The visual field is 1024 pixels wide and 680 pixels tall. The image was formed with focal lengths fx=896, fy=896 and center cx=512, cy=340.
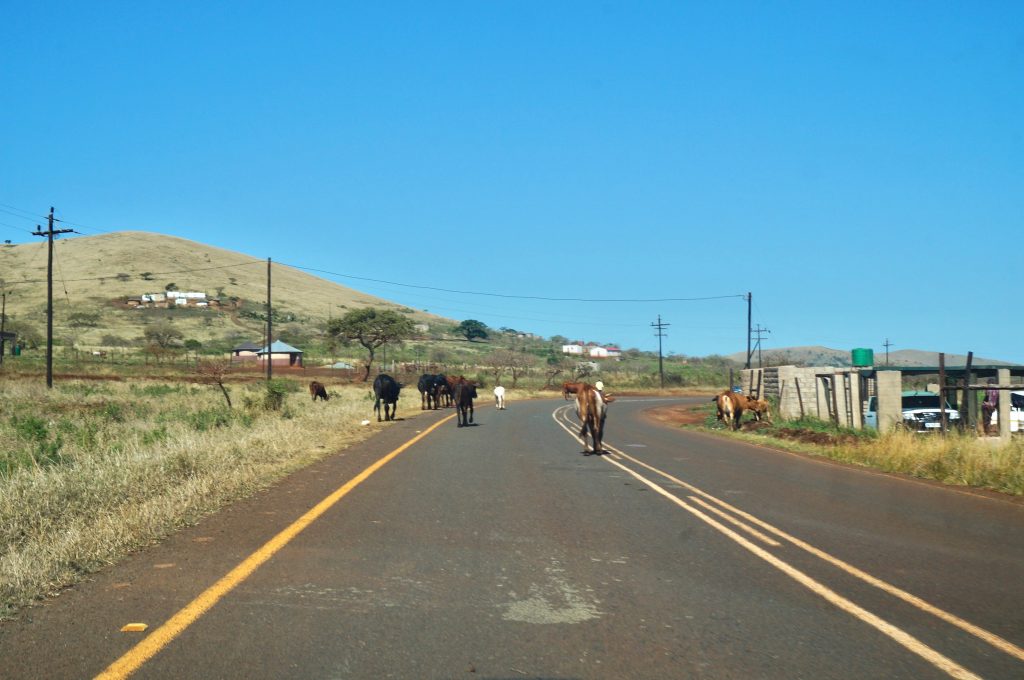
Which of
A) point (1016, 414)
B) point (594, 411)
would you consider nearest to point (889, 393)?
point (1016, 414)

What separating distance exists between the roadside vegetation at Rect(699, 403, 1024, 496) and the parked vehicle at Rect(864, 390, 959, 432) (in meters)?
1.58

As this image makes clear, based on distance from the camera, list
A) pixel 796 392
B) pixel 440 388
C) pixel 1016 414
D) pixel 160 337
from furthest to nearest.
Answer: pixel 160 337
pixel 440 388
pixel 796 392
pixel 1016 414

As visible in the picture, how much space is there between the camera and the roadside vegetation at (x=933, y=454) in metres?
14.5

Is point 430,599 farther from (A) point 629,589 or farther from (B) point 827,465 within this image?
(B) point 827,465

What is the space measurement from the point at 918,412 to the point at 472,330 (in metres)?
134

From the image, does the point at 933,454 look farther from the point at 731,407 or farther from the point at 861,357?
the point at 861,357

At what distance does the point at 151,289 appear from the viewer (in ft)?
436

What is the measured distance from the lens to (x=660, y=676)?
4.87 m

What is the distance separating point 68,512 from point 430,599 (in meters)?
5.18

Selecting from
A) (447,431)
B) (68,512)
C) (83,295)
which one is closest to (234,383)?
(447,431)

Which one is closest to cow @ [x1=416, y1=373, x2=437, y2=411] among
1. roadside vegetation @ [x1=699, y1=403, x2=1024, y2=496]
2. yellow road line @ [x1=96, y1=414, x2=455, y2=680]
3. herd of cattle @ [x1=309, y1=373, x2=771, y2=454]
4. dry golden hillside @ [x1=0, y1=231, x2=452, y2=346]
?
herd of cattle @ [x1=309, y1=373, x2=771, y2=454]

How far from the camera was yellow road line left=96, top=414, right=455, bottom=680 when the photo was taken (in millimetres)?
4891

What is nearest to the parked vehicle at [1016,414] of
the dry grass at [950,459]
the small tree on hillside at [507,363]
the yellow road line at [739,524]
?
the dry grass at [950,459]

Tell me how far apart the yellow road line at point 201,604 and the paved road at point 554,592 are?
2 cm
